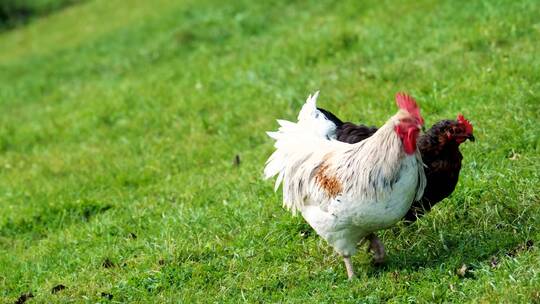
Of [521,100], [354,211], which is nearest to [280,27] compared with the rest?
[521,100]

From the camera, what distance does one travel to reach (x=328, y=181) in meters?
5.87

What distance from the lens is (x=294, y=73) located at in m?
11.2

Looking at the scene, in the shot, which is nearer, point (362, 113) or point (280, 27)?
point (362, 113)

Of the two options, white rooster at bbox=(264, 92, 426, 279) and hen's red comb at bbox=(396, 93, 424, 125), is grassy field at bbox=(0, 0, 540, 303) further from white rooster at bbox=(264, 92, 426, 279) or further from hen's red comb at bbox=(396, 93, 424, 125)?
hen's red comb at bbox=(396, 93, 424, 125)

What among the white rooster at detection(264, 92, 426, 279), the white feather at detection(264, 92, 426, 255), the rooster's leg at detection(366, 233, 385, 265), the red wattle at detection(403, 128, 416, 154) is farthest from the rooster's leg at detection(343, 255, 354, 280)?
the red wattle at detection(403, 128, 416, 154)

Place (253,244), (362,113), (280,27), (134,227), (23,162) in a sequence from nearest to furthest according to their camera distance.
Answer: (253,244) < (134,227) < (362,113) < (23,162) < (280,27)

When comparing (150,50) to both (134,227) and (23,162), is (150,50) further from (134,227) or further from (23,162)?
(134,227)

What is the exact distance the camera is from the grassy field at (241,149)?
20.5 ft

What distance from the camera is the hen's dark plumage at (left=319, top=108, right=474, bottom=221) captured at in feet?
20.2

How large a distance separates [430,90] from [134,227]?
3.60 metres

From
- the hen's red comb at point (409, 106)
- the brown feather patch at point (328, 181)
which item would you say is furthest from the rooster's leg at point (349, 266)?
the hen's red comb at point (409, 106)

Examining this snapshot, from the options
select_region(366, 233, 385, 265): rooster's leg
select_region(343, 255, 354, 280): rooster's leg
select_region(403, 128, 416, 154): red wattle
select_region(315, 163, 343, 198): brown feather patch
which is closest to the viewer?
select_region(403, 128, 416, 154): red wattle

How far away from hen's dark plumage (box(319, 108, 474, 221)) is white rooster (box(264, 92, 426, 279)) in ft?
1.17

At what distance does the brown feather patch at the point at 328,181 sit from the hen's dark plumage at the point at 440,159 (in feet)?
2.29
